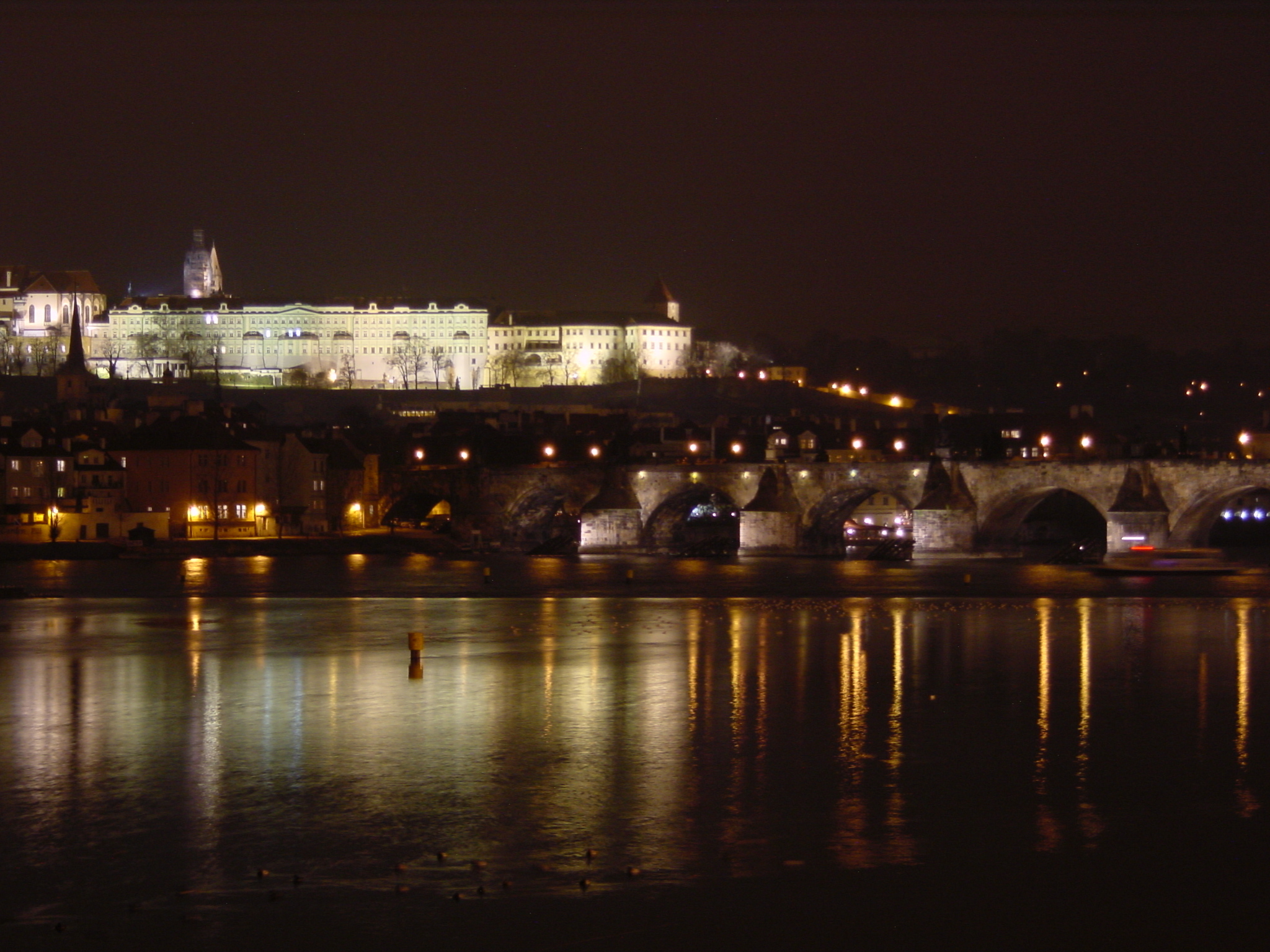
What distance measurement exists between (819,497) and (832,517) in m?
1.76

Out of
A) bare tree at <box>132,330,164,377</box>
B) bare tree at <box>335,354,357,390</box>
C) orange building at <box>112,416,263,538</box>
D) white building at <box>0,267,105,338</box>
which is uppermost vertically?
white building at <box>0,267,105,338</box>

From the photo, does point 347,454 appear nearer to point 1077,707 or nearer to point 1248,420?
point 1077,707

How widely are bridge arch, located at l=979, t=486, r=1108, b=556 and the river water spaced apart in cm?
2407

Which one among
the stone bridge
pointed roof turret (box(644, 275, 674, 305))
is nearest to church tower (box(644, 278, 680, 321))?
pointed roof turret (box(644, 275, 674, 305))

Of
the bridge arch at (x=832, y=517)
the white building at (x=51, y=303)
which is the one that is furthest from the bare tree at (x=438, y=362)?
the bridge arch at (x=832, y=517)

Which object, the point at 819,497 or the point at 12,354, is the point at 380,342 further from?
the point at 819,497

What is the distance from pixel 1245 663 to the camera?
68.1ft

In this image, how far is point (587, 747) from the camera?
14.2 m

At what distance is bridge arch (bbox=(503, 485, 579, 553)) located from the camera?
61188 mm

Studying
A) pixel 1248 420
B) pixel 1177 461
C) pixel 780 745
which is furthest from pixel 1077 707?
pixel 1248 420

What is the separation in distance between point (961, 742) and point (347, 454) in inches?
2044

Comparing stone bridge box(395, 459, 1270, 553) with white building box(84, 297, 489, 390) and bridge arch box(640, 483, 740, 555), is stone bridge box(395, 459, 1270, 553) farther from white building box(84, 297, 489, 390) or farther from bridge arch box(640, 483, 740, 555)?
white building box(84, 297, 489, 390)

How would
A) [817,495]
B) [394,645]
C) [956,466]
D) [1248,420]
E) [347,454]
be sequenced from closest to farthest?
[394,645], [956,466], [817,495], [347,454], [1248,420]

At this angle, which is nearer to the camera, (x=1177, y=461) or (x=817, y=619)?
(x=817, y=619)
